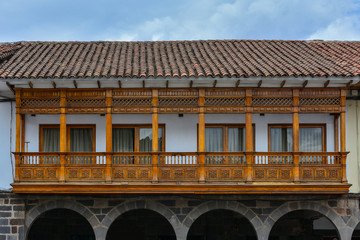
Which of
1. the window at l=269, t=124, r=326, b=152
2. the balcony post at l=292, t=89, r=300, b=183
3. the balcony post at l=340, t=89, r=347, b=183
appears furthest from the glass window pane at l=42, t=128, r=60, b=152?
the balcony post at l=340, t=89, r=347, b=183

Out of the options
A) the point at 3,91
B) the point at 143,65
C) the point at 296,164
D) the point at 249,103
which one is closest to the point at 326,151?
the point at 296,164

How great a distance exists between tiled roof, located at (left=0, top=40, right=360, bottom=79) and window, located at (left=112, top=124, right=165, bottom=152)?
1.94 m

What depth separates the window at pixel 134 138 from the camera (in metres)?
19.2

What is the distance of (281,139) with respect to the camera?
19.3m

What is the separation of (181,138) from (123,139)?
1.80 m

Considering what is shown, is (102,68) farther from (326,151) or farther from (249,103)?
(326,151)

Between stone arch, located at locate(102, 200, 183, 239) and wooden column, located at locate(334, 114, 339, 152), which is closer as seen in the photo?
stone arch, located at locate(102, 200, 183, 239)

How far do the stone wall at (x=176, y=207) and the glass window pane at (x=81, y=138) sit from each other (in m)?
1.74

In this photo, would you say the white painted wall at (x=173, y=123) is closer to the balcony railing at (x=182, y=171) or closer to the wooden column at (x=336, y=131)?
the wooden column at (x=336, y=131)

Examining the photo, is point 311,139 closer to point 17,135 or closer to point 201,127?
point 201,127

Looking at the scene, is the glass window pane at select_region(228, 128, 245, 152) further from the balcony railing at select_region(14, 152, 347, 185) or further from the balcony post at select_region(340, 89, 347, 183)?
the balcony post at select_region(340, 89, 347, 183)

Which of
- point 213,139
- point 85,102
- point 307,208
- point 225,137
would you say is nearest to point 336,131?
point 307,208

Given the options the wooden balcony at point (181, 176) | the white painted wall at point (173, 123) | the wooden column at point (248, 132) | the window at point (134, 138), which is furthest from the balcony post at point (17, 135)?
the wooden column at point (248, 132)

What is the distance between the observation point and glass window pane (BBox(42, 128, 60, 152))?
19.1 meters
